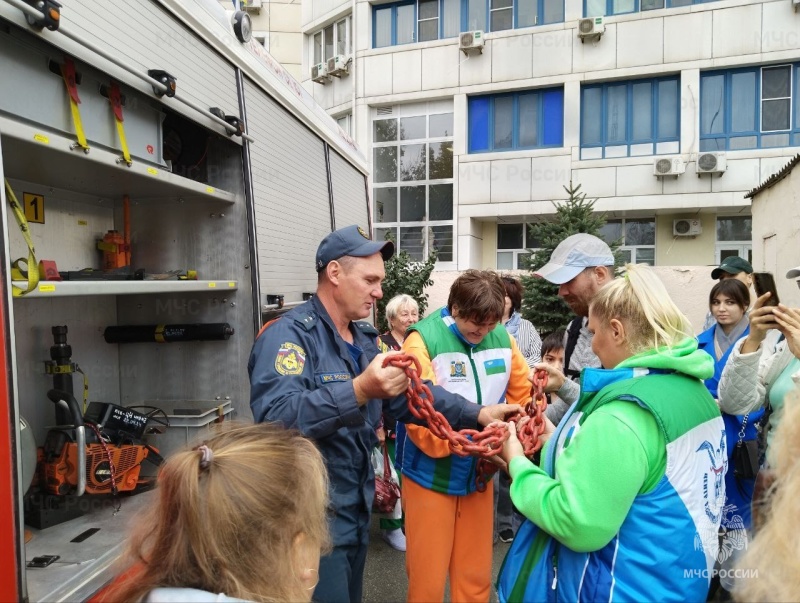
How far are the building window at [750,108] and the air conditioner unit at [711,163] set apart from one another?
2.29 feet

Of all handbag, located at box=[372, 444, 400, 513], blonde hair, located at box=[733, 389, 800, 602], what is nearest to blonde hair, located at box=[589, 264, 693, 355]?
blonde hair, located at box=[733, 389, 800, 602]

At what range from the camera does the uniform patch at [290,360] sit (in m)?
1.93

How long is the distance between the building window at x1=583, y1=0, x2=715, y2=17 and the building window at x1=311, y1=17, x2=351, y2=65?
24.0ft

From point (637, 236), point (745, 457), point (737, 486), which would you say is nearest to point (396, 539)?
point (737, 486)

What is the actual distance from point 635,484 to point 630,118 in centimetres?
1481

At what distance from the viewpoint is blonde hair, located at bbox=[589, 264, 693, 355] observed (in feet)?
5.45

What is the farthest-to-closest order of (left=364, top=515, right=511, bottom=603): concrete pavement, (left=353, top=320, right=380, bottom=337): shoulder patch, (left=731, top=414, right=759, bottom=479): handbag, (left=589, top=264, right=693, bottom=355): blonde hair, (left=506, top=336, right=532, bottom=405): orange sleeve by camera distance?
1. (left=364, top=515, right=511, bottom=603): concrete pavement
2. (left=731, top=414, right=759, bottom=479): handbag
3. (left=506, top=336, right=532, bottom=405): orange sleeve
4. (left=353, top=320, right=380, bottom=337): shoulder patch
5. (left=589, top=264, right=693, bottom=355): blonde hair

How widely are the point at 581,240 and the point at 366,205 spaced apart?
4.05 metres

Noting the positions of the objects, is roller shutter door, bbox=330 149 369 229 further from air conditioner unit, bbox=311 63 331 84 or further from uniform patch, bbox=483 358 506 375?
air conditioner unit, bbox=311 63 331 84

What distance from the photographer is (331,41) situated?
59.8 ft

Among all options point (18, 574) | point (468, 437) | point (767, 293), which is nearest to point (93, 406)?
point (18, 574)

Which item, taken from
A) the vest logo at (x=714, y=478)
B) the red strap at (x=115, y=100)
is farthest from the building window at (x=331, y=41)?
the vest logo at (x=714, y=478)

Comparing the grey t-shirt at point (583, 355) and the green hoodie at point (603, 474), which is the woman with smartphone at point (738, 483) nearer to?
the grey t-shirt at point (583, 355)

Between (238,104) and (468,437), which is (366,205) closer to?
(238,104)
